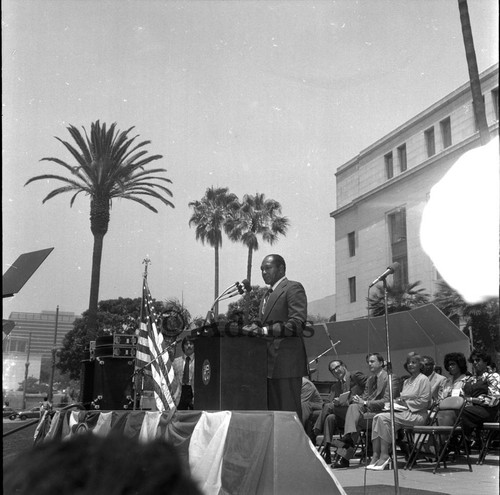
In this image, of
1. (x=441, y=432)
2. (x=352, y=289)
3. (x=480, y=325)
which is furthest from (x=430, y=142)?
(x=352, y=289)

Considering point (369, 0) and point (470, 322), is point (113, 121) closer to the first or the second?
point (369, 0)

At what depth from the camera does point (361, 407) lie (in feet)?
17.7

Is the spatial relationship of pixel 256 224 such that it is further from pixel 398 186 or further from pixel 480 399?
pixel 480 399

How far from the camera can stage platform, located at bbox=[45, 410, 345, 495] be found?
9.07ft

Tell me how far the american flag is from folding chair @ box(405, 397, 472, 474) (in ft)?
8.10

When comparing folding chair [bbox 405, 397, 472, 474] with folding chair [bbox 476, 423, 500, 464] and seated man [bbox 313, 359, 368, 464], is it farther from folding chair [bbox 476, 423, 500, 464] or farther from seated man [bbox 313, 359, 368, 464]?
seated man [bbox 313, 359, 368, 464]

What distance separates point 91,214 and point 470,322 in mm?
4727

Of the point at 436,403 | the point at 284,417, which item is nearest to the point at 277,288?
the point at 284,417

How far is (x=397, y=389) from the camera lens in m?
5.71

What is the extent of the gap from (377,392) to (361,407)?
25 centimetres

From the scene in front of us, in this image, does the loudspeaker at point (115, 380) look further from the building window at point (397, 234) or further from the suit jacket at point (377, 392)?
the building window at point (397, 234)

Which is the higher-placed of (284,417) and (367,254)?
(367,254)

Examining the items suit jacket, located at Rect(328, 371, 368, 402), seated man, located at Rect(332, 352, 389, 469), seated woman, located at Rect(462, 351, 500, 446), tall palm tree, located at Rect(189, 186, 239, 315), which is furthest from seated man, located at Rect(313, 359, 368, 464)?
tall palm tree, located at Rect(189, 186, 239, 315)

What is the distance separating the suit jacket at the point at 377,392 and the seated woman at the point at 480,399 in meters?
0.66
